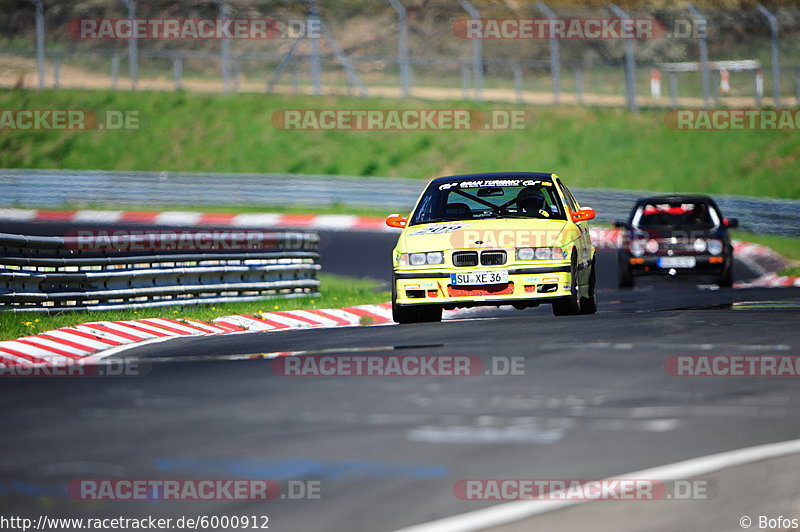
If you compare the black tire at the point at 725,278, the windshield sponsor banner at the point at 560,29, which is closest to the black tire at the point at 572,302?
the black tire at the point at 725,278

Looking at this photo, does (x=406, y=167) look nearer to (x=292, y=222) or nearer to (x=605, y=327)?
(x=292, y=222)

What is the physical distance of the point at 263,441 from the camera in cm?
766

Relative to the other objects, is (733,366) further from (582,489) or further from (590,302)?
(590,302)

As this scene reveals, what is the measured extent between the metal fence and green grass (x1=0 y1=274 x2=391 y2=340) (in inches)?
736

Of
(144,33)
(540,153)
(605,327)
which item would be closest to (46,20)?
(144,33)

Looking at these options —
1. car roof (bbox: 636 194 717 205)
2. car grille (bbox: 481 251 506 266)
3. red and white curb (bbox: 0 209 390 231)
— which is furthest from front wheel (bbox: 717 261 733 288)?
red and white curb (bbox: 0 209 390 231)

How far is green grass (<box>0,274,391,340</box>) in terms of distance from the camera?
1454 cm

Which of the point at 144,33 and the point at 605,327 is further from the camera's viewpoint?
the point at 144,33

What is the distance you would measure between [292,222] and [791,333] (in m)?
24.2

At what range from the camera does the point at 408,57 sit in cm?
4412

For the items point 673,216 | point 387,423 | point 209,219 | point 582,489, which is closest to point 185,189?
point 209,219

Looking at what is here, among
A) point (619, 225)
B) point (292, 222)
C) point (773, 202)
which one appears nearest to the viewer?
point (619, 225)

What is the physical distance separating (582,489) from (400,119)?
38322 mm

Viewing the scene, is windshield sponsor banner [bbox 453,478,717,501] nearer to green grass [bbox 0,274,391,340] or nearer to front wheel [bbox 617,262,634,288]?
green grass [bbox 0,274,391,340]
